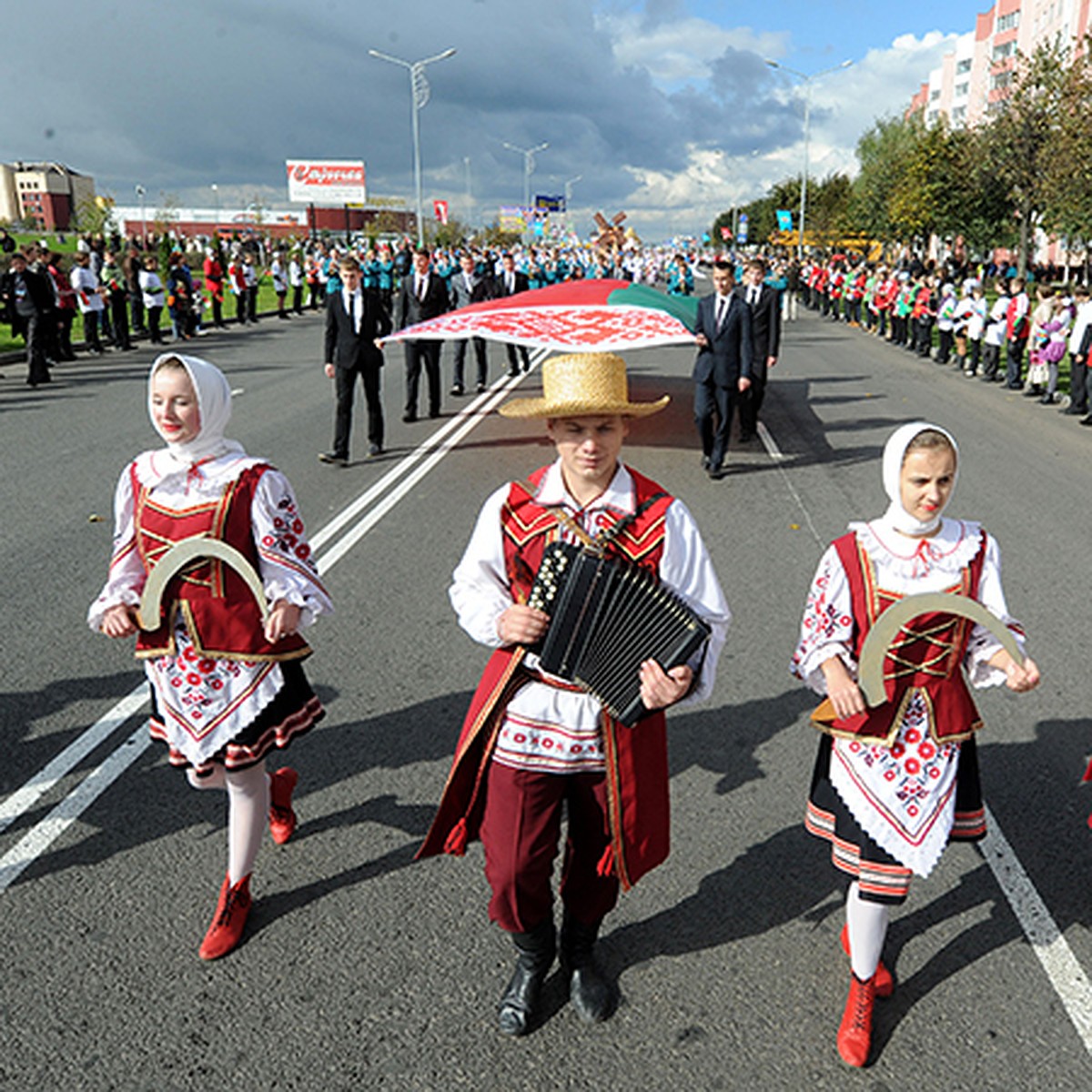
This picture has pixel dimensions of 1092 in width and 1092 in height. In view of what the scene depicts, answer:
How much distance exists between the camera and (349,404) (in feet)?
35.3

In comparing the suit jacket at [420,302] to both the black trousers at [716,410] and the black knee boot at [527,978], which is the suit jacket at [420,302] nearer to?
the black trousers at [716,410]

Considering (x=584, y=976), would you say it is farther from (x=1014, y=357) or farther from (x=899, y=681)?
(x=1014, y=357)

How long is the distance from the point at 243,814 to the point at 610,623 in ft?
5.53

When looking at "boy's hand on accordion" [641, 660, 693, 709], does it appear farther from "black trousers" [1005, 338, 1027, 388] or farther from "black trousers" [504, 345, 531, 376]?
"black trousers" [1005, 338, 1027, 388]

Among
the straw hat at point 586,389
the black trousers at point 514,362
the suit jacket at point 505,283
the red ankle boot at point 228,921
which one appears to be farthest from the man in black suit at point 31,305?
the straw hat at point 586,389

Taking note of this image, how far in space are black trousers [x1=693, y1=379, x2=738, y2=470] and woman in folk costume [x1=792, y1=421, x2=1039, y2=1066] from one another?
7392 millimetres

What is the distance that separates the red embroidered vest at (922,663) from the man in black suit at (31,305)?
52.9ft

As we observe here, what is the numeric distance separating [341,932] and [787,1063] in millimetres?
1570

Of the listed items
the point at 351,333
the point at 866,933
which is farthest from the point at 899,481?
the point at 351,333

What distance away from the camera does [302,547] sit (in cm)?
342

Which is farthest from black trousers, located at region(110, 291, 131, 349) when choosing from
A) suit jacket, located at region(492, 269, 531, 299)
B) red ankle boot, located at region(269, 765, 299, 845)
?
red ankle boot, located at region(269, 765, 299, 845)

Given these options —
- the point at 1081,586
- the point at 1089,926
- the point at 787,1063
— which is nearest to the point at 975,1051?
the point at 787,1063

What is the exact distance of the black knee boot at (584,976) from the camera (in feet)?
10.2

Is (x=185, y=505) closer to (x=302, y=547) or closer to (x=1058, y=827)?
(x=302, y=547)
